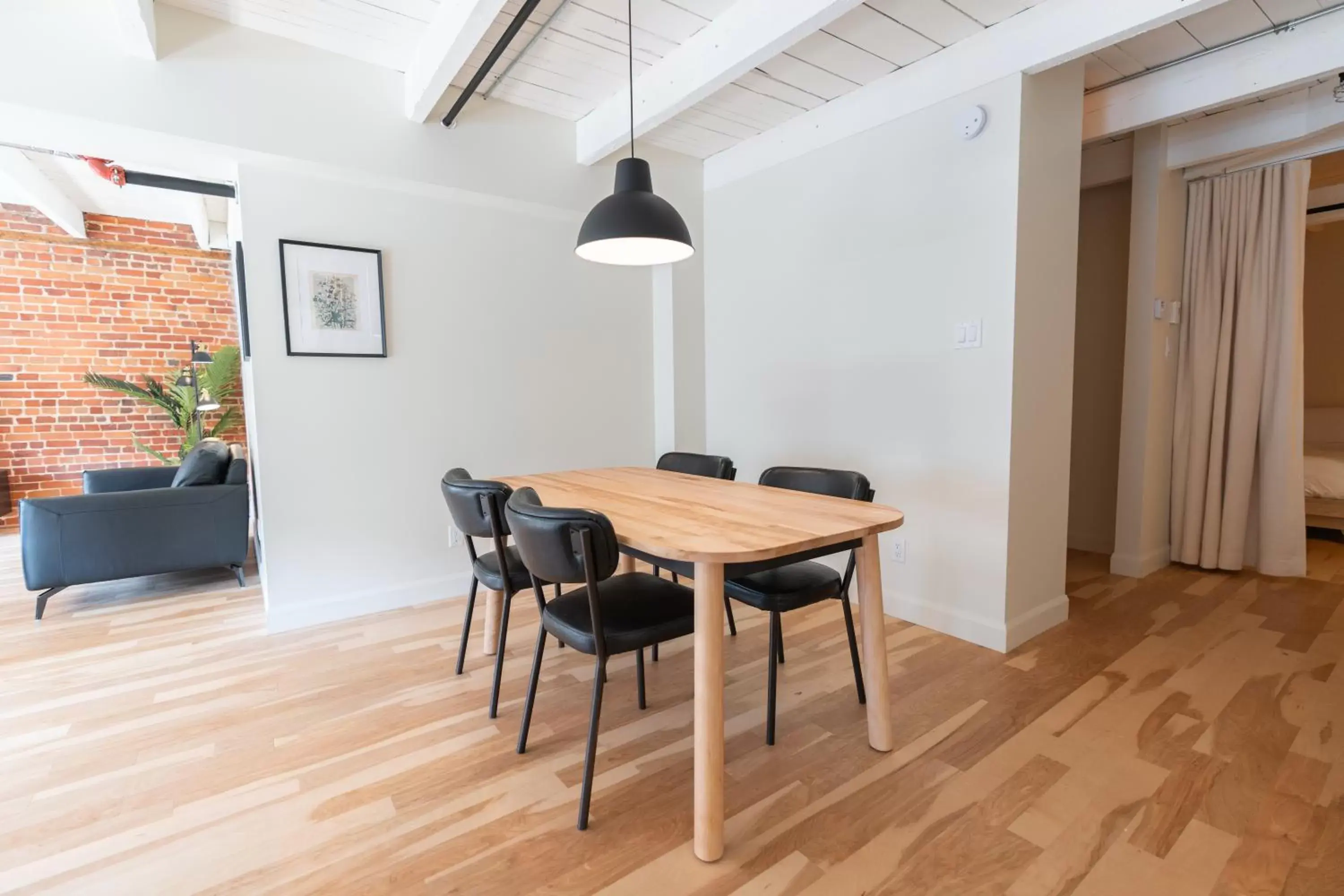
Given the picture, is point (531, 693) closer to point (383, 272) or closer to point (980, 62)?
point (383, 272)

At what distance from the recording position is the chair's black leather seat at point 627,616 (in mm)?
1620

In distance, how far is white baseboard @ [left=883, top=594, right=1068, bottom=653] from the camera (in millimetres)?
2586

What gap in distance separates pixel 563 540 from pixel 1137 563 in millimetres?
3514

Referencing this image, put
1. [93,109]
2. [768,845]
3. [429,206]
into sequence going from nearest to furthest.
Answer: [768,845]
[93,109]
[429,206]

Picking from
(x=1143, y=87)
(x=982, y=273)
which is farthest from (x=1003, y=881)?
(x=1143, y=87)

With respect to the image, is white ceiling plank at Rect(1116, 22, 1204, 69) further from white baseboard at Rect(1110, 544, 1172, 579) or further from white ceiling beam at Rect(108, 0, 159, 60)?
white ceiling beam at Rect(108, 0, 159, 60)

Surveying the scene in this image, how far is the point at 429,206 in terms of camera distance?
3.11 m

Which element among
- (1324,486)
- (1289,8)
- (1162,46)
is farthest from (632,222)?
(1324,486)

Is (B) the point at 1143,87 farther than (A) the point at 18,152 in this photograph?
No

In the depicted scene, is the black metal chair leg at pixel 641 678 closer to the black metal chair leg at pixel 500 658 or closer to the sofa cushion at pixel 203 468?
the black metal chair leg at pixel 500 658

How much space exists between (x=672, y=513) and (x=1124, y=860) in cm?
133

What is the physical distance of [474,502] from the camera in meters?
2.01

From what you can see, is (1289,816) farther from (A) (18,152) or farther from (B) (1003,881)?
(A) (18,152)

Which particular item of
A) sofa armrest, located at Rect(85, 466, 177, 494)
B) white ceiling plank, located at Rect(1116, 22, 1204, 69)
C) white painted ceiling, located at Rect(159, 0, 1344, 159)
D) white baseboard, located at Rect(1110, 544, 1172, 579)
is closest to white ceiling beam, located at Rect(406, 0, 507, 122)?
white painted ceiling, located at Rect(159, 0, 1344, 159)
